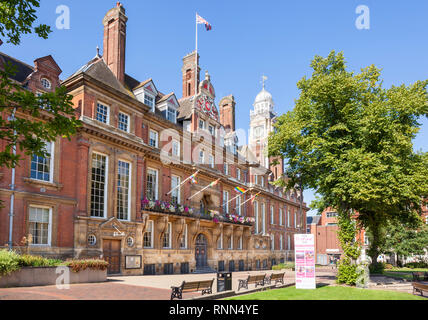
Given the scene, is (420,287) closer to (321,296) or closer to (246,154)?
(321,296)

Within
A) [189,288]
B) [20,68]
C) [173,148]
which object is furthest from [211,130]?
[189,288]

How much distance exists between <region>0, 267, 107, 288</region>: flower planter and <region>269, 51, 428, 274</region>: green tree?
1571 cm

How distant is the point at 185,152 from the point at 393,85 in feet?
58.9

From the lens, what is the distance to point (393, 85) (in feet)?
85.5

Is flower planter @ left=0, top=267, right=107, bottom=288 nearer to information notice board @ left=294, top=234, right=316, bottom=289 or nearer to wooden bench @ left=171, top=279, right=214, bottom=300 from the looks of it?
wooden bench @ left=171, top=279, right=214, bottom=300

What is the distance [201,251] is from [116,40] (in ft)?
67.7

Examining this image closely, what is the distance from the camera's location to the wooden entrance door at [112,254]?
24.2 m

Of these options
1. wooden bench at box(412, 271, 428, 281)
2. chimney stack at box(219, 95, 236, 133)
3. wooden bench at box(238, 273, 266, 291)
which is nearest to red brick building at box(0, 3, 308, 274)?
chimney stack at box(219, 95, 236, 133)

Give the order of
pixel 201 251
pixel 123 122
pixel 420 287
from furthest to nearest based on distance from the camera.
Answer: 1. pixel 201 251
2. pixel 123 122
3. pixel 420 287

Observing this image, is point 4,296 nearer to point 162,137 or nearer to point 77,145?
point 77,145

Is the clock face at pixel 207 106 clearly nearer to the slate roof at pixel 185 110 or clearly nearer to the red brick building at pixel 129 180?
the red brick building at pixel 129 180

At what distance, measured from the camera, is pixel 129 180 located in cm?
2691

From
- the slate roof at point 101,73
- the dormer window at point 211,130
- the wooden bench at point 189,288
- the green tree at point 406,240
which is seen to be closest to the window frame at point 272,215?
the green tree at point 406,240

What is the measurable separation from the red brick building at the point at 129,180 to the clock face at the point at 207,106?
0.13 metres
